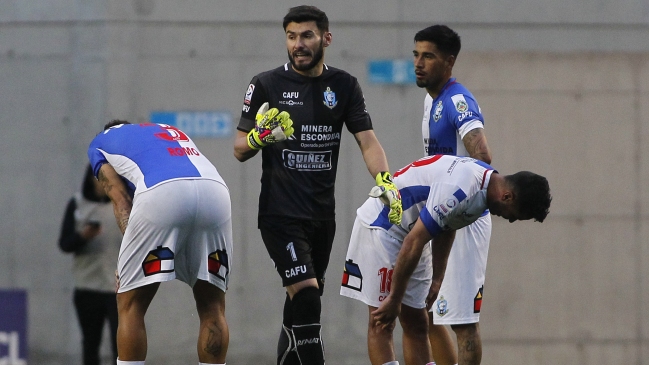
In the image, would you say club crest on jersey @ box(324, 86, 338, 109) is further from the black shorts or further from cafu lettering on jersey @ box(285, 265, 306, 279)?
cafu lettering on jersey @ box(285, 265, 306, 279)

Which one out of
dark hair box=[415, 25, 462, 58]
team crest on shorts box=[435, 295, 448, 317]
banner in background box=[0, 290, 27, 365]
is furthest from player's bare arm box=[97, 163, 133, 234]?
banner in background box=[0, 290, 27, 365]

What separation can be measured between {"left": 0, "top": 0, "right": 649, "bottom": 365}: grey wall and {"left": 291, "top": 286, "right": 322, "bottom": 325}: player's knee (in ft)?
12.9

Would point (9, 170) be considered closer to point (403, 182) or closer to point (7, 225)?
point (7, 225)

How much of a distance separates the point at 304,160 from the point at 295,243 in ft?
1.76

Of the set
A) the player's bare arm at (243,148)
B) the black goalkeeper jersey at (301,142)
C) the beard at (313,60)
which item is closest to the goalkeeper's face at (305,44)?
the beard at (313,60)

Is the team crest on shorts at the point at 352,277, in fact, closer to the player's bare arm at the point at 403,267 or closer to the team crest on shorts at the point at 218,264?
the player's bare arm at the point at 403,267

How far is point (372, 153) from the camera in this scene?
21.9 feet

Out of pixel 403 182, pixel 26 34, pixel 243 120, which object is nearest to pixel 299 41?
pixel 243 120

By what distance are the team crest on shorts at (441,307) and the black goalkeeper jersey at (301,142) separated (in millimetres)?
898

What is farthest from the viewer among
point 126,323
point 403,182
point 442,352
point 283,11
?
point 283,11

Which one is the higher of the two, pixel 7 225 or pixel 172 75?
pixel 172 75

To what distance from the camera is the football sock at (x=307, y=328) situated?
6.23m

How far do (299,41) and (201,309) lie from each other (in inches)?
71.7

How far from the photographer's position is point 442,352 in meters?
6.87
